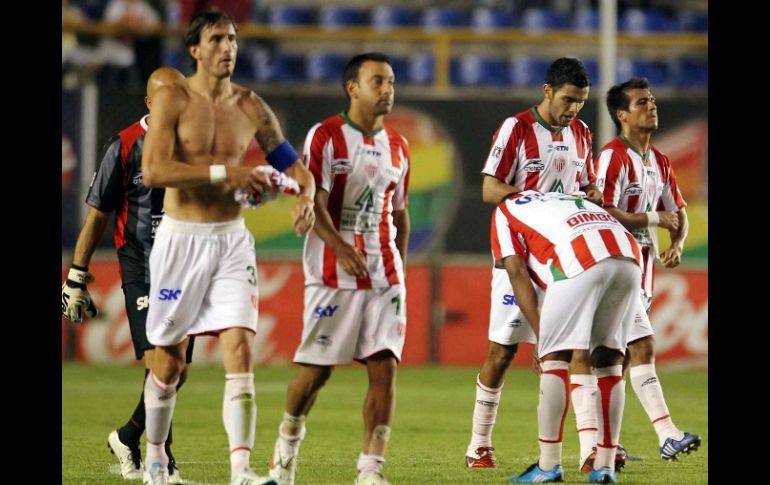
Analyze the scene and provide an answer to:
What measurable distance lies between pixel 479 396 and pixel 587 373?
1.42m

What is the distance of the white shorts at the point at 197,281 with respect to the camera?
6871 millimetres

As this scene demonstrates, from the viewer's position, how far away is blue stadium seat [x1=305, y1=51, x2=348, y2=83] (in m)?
20.2

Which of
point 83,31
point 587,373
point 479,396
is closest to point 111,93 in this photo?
point 83,31

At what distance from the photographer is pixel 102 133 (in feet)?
54.7

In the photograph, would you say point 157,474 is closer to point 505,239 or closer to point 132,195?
point 132,195

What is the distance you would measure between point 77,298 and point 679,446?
12.2ft

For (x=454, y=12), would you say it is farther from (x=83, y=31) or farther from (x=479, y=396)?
(x=479, y=396)

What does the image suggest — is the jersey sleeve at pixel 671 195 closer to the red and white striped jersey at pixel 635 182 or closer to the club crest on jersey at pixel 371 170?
the red and white striped jersey at pixel 635 182

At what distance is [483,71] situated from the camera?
67.2ft

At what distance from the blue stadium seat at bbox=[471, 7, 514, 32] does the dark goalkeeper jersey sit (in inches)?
552

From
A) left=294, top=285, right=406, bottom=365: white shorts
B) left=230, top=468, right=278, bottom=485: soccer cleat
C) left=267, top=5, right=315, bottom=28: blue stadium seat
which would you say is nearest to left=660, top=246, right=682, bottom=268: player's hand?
left=294, top=285, right=406, bottom=365: white shorts

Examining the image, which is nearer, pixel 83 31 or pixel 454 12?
pixel 83 31

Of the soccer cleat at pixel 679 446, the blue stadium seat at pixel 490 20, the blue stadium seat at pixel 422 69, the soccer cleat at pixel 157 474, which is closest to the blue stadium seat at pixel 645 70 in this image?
the blue stadium seat at pixel 490 20

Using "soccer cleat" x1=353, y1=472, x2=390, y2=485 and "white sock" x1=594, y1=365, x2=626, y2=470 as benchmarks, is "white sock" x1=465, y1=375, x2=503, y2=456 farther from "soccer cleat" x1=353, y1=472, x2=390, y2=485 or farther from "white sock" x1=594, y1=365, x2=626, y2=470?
"soccer cleat" x1=353, y1=472, x2=390, y2=485
